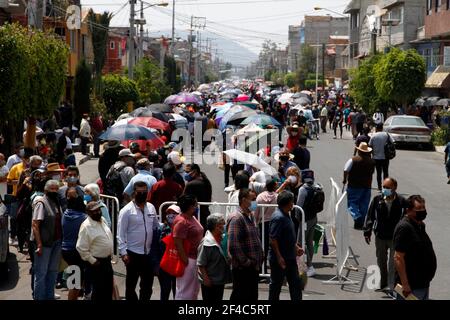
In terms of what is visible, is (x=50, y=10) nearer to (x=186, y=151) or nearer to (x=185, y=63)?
(x=186, y=151)

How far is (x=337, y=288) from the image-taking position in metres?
13.1

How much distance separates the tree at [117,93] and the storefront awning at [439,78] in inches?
655

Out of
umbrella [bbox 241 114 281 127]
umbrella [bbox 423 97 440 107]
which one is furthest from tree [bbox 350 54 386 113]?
umbrella [bbox 241 114 281 127]

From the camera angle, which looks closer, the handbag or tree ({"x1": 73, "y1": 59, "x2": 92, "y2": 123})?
the handbag

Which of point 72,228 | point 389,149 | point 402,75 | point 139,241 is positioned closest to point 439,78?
point 402,75

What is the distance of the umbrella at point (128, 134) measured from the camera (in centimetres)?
1955

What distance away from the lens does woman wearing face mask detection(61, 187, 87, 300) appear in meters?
11.4

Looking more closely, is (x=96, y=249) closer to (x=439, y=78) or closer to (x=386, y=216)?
(x=386, y=216)

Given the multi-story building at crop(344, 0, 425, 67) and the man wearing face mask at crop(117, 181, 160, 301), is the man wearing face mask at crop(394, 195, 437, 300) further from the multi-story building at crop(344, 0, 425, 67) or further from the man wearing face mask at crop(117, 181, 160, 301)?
the multi-story building at crop(344, 0, 425, 67)

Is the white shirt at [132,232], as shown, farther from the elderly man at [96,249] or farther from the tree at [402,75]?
the tree at [402,75]

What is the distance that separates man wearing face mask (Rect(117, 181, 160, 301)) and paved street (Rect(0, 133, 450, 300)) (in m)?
1.02

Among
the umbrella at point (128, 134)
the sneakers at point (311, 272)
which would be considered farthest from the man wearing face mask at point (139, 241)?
the umbrella at point (128, 134)
